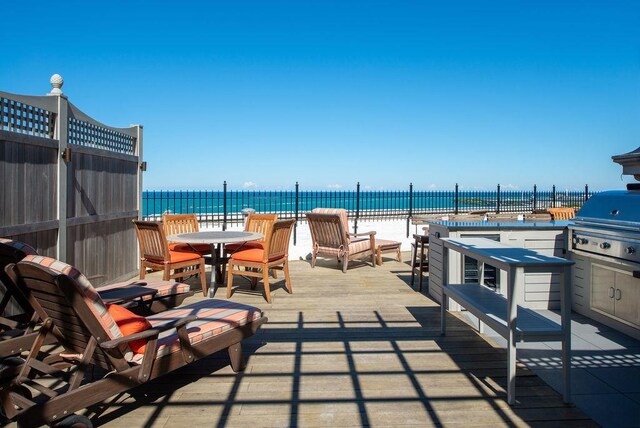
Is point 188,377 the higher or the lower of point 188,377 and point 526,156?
the lower

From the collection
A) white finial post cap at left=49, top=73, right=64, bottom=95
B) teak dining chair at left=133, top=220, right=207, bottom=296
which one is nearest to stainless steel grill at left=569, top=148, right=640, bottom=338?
teak dining chair at left=133, top=220, right=207, bottom=296

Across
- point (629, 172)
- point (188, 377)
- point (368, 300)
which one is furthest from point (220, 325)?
point (629, 172)

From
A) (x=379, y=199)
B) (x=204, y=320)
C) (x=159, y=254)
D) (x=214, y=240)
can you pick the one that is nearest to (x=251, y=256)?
(x=214, y=240)

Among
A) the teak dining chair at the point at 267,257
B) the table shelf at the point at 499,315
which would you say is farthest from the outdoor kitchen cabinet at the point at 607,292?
the teak dining chair at the point at 267,257

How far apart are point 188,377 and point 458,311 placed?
2909 millimetres

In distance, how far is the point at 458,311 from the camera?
466 centimetres

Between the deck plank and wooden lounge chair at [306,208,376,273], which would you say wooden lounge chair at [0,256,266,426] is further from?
wooden lounge chair at [306,208,376,273]

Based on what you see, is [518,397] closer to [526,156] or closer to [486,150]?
[526,156]

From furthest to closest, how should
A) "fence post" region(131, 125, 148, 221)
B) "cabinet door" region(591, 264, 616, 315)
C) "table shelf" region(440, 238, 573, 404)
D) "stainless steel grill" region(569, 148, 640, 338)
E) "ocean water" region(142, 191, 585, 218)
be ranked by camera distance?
"ocean water" region(142, 191, 585, 218), "fence post" region(131, 125, 148, 221), "cabinet door" region(591, 264, 616, 315), "stainless steel grill" region(569, 148, 640, 338), "table shelf" region(440, 238, 573, 404)

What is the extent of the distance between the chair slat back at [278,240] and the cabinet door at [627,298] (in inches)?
133

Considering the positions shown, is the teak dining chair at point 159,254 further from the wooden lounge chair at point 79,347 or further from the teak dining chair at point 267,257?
the wooden lounge chair at point 79,347

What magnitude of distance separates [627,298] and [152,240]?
4872 mm

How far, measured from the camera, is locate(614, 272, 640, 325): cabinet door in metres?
3.61

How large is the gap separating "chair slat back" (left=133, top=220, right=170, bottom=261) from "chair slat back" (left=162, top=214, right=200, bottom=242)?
3.31 ft
